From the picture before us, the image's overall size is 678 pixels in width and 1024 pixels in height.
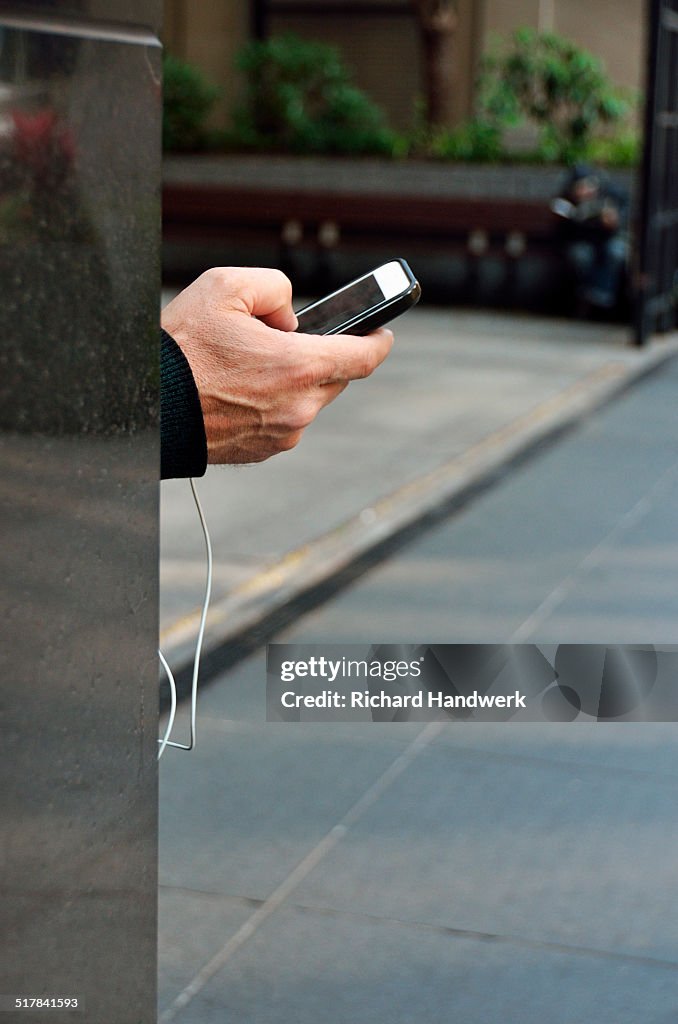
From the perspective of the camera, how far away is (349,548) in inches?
246

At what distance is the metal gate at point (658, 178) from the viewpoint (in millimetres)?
11516

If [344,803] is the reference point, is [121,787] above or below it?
→ above

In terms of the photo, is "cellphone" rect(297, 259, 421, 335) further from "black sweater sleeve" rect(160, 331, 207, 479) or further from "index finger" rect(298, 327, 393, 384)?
"black sweater sleeve" rect(160, 331, 207, 479)

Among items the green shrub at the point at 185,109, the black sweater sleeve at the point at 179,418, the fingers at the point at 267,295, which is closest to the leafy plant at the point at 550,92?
the green shrub at the point at 185,109

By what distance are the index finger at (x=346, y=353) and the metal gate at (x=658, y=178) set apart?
10398 mm

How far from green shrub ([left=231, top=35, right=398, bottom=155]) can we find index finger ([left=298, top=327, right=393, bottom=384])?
1497cm

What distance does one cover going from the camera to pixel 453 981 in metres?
2.97

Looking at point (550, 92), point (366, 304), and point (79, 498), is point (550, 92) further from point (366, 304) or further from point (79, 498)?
point (79, 498)

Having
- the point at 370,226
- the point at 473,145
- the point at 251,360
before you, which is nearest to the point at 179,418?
the point at 251,360

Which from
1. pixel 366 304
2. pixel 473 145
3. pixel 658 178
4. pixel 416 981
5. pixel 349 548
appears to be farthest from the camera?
pixel 473 145

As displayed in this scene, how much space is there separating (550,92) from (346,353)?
1500 cm

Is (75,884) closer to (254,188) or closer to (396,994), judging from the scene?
(396,994)

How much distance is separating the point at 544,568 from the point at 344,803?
234 cm

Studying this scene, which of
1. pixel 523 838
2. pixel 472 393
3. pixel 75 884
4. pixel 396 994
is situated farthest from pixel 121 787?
pixel 472 393
